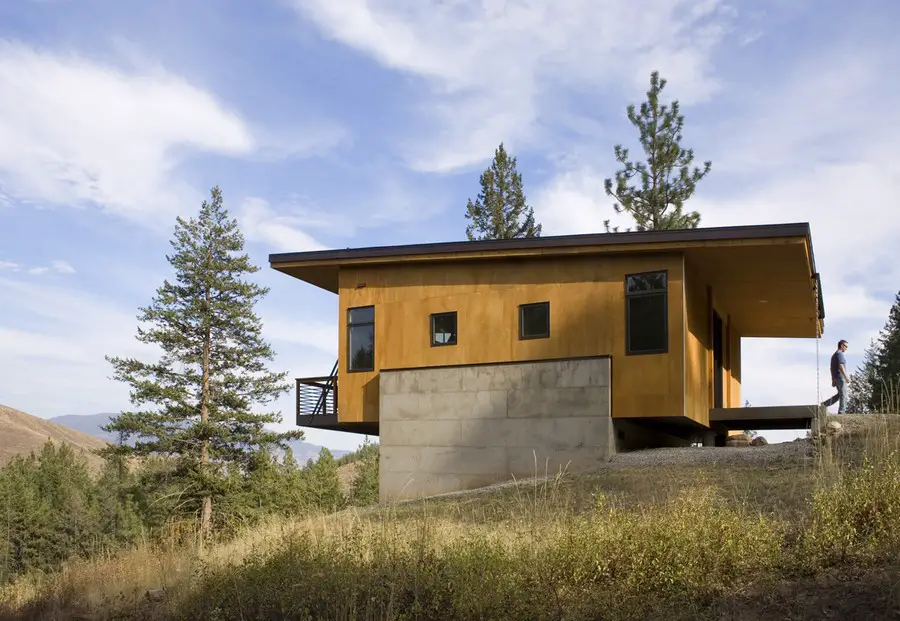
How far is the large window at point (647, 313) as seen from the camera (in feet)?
59.6

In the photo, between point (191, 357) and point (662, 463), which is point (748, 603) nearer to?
point (662, 463)

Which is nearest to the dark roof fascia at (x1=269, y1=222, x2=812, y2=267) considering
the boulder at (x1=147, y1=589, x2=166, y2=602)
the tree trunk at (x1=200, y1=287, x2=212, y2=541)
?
the boulder at (x1=147, y1=589, x2=166, y2=602)

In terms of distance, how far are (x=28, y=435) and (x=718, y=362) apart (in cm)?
16375

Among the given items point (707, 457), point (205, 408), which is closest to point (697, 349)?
point (707, 457)

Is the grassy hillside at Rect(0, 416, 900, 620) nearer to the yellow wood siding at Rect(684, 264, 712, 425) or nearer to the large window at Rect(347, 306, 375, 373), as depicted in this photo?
the yellow wood siding at Rect(684, 264, 712, 425)

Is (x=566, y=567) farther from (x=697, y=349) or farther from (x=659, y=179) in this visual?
(x=659, y=179)

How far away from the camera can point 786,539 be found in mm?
7562

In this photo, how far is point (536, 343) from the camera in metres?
19.2

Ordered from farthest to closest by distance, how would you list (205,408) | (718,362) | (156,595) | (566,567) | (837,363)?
1. (205,408)
2. (718,362)
3. (837,363)
4. (156,595)
5. (566,567)

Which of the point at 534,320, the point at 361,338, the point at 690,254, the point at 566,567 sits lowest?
the point at 566,567

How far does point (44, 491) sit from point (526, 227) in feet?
158

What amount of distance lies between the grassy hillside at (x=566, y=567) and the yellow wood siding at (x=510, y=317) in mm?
7037

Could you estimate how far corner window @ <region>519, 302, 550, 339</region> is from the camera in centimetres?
1919

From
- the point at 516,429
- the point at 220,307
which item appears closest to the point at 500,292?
the point at 516,429
